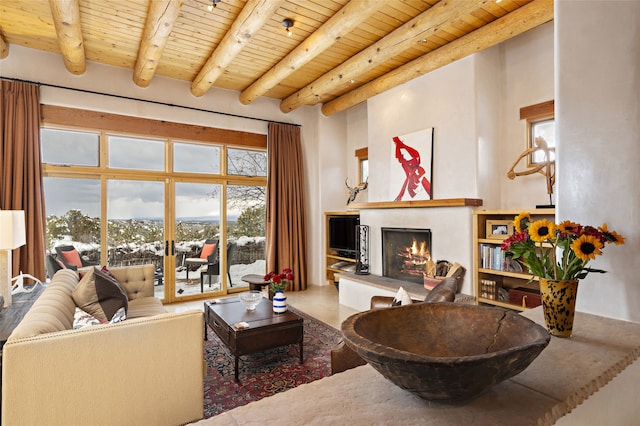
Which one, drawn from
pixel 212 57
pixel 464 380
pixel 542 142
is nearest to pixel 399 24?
pixel 542 142

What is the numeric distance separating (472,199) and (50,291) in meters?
3.92

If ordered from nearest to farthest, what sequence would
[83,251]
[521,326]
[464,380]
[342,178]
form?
[464,380], [521,326], [83,251], [342,178]

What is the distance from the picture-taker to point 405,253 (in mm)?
4637

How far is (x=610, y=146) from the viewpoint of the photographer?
127 centimetres

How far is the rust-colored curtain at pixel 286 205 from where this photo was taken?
18.7 ft

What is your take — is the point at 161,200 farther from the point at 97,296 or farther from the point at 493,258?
the point at 493,258

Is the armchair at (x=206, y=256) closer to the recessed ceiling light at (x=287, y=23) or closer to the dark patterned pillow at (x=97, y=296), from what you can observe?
the dark patterned pillow at (x=97, y=296)

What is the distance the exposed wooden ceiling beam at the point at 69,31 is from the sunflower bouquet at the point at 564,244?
12.1ft

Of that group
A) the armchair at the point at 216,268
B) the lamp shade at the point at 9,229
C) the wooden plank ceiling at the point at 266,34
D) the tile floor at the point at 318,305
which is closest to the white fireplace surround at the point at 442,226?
the tile floor at the point at 318,305

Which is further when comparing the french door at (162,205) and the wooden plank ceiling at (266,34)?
the french door at (162,205)

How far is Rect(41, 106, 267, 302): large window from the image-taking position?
14.5 feet

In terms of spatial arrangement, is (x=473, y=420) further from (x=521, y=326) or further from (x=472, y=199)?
(x=472, y=199)

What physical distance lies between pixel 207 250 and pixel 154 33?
3156 millimetres

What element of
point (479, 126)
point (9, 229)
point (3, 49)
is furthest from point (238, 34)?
point (3, 49)
